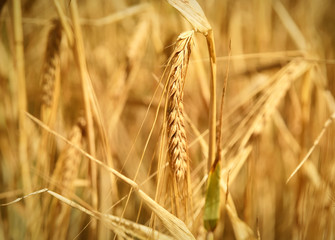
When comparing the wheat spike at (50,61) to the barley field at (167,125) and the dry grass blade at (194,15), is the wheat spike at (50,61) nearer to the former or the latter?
the barley field at (167,125)

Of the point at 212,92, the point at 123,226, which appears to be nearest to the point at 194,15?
the point at 212,92

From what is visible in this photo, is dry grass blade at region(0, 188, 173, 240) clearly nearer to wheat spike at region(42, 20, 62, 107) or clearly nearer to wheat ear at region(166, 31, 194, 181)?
wheat ear at region(166, 31, 194, 181)

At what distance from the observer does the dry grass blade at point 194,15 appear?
44 centimetres

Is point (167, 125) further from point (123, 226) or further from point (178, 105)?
point (123, 226)

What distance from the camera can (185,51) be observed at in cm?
44

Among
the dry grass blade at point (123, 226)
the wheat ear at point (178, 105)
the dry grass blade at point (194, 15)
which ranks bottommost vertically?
the dry grass blade at point (123, 226)

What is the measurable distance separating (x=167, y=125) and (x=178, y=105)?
40 millimetres

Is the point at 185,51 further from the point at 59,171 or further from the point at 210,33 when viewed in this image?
the point at 59,171

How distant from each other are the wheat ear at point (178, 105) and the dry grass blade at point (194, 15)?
0.05ft

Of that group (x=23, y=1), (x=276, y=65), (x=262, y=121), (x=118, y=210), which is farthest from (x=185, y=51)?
Result: (x=23, y=1)

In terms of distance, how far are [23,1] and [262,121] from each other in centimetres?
88

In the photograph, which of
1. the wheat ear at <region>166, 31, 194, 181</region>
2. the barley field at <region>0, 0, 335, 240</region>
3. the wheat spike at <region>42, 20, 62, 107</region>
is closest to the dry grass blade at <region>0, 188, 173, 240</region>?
the barley field at <region>0, 0, 335, 240</region>

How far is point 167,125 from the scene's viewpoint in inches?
18.8

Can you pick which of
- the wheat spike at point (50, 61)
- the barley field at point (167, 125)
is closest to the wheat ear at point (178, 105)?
→ the barley field at point (167, 125)
